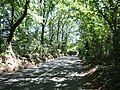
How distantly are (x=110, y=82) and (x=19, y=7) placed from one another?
22110 mm

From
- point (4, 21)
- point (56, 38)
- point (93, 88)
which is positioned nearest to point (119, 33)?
point (93, 88)

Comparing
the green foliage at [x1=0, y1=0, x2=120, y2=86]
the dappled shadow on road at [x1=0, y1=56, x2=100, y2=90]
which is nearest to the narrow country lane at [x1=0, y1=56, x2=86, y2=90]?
the dappled shadow on road at [x1=0, y1=56, x2=100, y2=90]

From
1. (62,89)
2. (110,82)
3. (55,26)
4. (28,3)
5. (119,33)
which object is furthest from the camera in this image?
(55,26)

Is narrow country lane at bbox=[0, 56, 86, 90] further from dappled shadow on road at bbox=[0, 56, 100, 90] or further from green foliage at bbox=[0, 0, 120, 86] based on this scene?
green foliage at bbox=[0, 0, 120, 86]

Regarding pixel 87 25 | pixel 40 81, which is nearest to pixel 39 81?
pixel 40 81

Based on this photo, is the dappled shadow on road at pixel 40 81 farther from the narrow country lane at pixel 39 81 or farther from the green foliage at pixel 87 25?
the green foliage at pixel 87 25

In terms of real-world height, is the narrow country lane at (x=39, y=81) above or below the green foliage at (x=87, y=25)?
below

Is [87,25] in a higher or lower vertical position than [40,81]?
higher

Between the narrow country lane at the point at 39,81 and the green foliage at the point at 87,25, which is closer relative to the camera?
the narrow country lane at the point at 39,81

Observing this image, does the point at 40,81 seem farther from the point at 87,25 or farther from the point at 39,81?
the point at 87,25

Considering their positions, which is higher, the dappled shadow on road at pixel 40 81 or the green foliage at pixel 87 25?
the green foliage at pixel 87 25

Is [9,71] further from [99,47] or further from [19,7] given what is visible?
[19,7]

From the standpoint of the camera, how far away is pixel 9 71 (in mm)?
22125

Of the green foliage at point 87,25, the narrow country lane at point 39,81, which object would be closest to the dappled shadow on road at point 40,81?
the narrow country lane at point 39,81
